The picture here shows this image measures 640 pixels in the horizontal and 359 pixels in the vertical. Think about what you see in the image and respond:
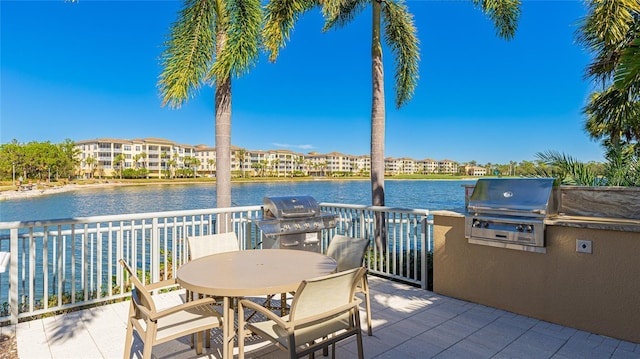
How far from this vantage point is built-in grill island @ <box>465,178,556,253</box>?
3.25 m

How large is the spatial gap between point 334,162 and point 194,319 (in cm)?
8312

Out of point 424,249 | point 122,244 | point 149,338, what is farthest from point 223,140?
point 149,338

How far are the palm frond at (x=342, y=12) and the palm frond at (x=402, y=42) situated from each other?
1.99 feet

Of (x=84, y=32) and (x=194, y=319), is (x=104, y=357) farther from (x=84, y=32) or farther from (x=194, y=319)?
(x=84, y=32)

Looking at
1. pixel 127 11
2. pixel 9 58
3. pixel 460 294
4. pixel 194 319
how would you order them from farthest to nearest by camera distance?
pixel 9 58 → pixel 127 11 → pixel 460 294 → pixel 194 319

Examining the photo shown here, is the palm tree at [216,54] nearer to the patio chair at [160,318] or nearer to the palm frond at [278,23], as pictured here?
the palm frond at [278,23]

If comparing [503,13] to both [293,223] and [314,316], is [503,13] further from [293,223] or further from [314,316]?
[314,316]

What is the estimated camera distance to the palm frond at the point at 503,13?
6164 millimetres

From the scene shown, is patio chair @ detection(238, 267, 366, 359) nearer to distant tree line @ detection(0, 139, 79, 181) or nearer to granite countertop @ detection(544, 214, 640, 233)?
granite countertop @ detection(544, 214, 640, 233)

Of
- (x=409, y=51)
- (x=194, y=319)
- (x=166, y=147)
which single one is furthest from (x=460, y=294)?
(x=166, y=147)

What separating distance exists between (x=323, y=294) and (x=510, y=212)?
243cm

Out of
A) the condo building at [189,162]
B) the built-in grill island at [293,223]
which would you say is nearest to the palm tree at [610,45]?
the built-in grill island at [293,223]

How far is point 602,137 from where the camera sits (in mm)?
15625

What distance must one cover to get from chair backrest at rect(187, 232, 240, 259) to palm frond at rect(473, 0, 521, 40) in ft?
20.2
